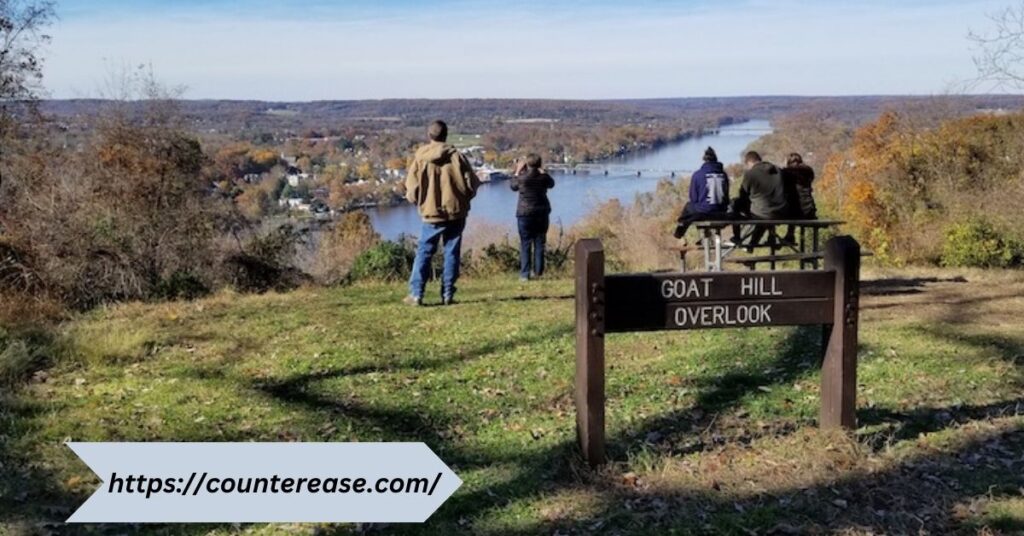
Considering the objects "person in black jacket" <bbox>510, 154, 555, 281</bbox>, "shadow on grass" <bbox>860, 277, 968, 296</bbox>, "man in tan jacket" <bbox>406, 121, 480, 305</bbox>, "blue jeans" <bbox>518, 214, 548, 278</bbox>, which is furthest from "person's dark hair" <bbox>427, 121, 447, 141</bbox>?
"shadow on grass" <bbox>860, 277, 968, 296</bbox>

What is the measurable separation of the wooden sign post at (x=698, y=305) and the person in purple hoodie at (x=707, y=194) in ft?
15.7

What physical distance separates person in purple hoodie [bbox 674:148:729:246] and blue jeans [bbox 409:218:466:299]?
7.81ft

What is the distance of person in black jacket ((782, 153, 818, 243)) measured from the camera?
400 inches

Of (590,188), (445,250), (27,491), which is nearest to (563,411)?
(27,491)

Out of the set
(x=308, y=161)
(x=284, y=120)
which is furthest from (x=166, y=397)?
(x=284, y=120)

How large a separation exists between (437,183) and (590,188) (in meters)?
29.1

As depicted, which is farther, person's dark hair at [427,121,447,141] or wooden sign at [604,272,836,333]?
person's dark hair at [427,121,447,141]

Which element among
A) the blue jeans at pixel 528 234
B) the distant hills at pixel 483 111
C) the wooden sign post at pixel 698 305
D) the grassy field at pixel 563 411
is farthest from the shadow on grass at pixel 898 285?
the distant hills at pixel 483 111

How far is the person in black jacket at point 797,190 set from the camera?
10.1m

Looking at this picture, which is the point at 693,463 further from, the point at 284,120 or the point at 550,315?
the point at 284,120

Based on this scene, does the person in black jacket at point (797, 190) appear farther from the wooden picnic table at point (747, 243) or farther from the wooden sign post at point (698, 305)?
the wooden sign post at point (698, 305)

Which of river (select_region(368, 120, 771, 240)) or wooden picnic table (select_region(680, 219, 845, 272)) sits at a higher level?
wooden picnic table (select_region(680, 219, 845, 272))

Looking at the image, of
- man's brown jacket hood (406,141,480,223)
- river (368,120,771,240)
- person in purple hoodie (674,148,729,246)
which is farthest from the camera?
river (368,120,771,240)

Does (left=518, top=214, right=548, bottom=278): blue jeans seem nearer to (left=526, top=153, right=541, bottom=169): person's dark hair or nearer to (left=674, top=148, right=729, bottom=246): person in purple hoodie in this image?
(left=526, top=153, right=541, bottom=169): person's dark hair
